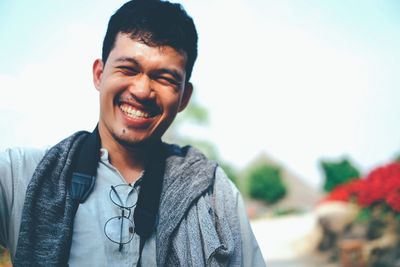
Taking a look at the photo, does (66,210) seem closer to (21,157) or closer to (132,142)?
(21,157)

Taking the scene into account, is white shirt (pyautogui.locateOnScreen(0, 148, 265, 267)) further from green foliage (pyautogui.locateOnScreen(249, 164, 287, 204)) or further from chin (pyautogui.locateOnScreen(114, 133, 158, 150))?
green foliage (pyautogui.locateOnScreen(249, 164, 287, 204))

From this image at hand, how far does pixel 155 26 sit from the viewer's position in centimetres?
174

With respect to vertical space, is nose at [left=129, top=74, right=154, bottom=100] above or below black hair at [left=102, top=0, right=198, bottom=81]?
below

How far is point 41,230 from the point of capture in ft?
4.75

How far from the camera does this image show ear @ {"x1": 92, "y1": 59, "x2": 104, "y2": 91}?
6.24ft

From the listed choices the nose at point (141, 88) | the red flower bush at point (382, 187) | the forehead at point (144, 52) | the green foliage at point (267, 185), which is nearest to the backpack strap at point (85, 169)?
the nose at point (141, 88)

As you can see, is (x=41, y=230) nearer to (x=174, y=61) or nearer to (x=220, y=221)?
(x=220, y=221)

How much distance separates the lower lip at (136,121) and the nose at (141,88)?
0.36 ft

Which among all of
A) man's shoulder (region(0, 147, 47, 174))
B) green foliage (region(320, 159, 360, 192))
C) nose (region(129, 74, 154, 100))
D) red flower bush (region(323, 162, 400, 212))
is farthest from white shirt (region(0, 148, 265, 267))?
green foliage (region(320, 159, 360, 192))

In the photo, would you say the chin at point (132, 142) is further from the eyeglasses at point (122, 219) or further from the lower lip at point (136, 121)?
the eyeglasses at point (122, 219)

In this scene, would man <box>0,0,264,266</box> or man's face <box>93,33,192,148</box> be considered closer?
man <box>0,0,264,266</box>

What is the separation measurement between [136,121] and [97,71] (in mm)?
429

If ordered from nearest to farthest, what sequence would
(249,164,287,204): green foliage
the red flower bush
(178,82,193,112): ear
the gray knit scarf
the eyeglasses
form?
the gray knit scarf < the eyeglasses < (178,82,193,112): ear < the red flower bush < (249,164,287,204): green foliage

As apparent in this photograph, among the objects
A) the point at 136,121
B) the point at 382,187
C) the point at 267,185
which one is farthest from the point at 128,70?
the point at 267,185
